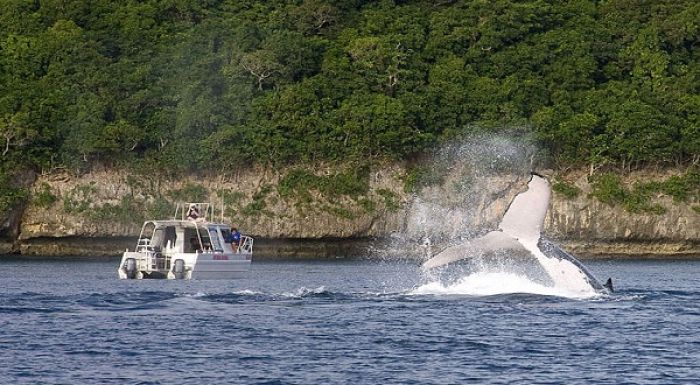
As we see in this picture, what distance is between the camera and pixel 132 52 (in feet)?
322

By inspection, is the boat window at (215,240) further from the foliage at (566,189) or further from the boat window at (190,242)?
the foliage at (566,189)

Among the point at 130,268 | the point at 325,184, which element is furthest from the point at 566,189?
the point at 130,268

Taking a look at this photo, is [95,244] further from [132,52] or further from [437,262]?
[437,262]

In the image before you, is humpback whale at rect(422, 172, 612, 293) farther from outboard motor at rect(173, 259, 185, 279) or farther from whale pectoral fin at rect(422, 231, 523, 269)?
outboard motor at rect(173, 259, 185, 279)

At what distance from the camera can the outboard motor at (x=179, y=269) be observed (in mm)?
55513

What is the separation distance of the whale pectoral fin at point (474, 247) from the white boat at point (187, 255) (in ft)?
76.3

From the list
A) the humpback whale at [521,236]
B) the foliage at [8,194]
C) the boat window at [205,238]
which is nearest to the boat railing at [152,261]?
the boat window at [205,238]

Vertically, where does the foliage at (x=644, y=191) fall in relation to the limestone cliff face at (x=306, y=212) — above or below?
above

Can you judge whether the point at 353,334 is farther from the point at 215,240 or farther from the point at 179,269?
the point at 215,240

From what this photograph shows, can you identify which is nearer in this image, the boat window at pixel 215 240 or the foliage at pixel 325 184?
the boat window at pixel 215 240

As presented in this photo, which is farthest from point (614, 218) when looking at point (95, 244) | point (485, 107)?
point (95, 244)

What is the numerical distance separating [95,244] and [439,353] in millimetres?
62045

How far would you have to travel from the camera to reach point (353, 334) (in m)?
33.2

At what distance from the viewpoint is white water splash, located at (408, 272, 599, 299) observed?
39281mm
